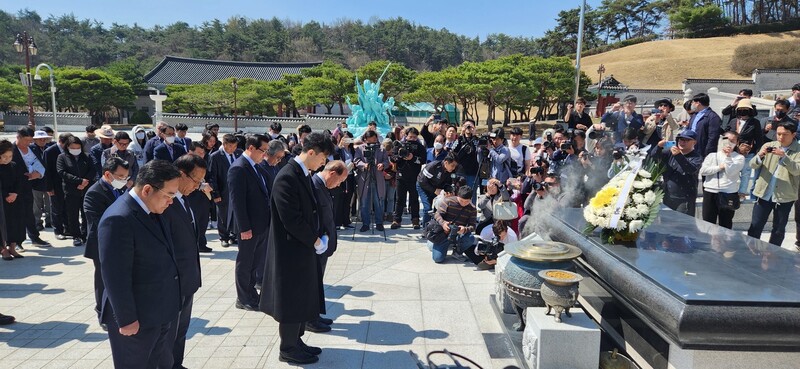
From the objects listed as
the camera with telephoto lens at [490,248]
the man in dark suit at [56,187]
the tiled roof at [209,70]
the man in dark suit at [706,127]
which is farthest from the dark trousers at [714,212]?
the tiled roof at [209,70]

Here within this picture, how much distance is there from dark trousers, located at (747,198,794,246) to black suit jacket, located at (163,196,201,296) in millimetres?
6993

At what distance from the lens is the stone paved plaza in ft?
13.7

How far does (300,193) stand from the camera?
12.5ft

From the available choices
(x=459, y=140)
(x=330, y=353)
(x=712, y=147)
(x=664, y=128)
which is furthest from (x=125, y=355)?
(x=664, y=128)

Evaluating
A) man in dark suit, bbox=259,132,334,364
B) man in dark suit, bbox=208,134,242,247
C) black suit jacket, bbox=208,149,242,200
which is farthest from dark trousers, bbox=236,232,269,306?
black suit jacket, bbox=208,149,242,200

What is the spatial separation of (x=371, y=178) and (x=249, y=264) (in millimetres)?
3728

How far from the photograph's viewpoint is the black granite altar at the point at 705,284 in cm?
292

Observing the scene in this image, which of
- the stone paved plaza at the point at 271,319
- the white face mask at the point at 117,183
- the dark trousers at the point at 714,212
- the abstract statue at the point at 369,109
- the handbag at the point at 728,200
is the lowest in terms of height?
the stone paved plaza at the point at 271,319

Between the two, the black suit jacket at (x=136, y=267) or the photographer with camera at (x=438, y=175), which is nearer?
the black suit jacket at (x=136, y=267)

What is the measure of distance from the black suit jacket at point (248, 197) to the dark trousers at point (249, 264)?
0.12 metres

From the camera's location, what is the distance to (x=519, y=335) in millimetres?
4367

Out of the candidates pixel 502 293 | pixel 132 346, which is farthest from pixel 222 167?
pixel 132 346

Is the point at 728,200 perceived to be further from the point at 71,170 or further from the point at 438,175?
the point at 71,170

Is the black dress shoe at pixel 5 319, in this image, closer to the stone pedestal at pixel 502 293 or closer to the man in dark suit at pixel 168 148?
the man in dark suit at pixel 168 148
